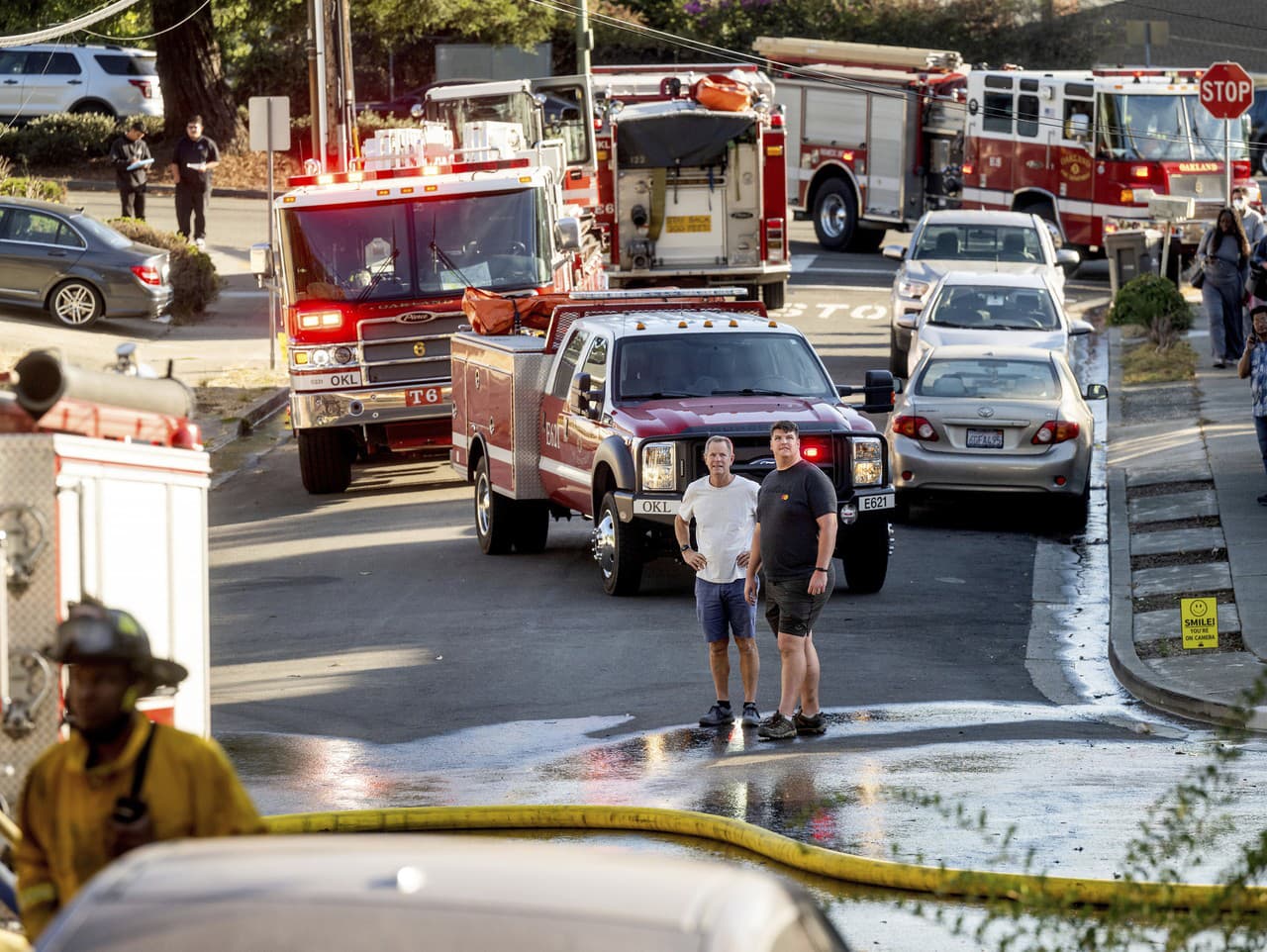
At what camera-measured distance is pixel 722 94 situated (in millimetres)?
29219

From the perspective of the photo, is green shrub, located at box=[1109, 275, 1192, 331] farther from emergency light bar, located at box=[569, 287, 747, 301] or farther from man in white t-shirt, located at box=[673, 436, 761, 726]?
man in white t-shirt, located at box=[673, 436, 761, 726]

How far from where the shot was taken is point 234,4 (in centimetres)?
4444

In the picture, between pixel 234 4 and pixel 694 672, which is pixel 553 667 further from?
pixel 234 4

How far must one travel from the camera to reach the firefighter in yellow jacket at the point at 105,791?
5082mm

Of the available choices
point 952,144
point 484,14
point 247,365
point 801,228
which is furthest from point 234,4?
point 247,365

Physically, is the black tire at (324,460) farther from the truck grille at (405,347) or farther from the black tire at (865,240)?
the black tire at (865,240)

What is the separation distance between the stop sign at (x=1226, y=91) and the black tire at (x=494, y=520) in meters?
13.2

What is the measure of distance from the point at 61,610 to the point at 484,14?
42866 millimetres

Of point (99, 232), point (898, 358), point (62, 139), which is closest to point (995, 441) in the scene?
point (898, 358)

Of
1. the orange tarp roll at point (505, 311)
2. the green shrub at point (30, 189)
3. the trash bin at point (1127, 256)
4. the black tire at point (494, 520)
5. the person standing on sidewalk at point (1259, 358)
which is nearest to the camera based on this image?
the person standing on sidewalk at point (1259, 358)

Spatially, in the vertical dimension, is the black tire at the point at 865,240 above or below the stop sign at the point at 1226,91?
below

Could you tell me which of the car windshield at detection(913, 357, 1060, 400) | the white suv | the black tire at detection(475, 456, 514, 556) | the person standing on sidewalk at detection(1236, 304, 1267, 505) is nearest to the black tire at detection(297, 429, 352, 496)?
the black tire at detection(475, 456, 514, 556)

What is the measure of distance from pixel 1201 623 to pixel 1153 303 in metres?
15.6

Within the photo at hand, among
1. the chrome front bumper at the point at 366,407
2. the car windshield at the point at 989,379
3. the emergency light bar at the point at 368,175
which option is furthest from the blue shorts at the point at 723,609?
the emergency light bar at the point at 368,175
